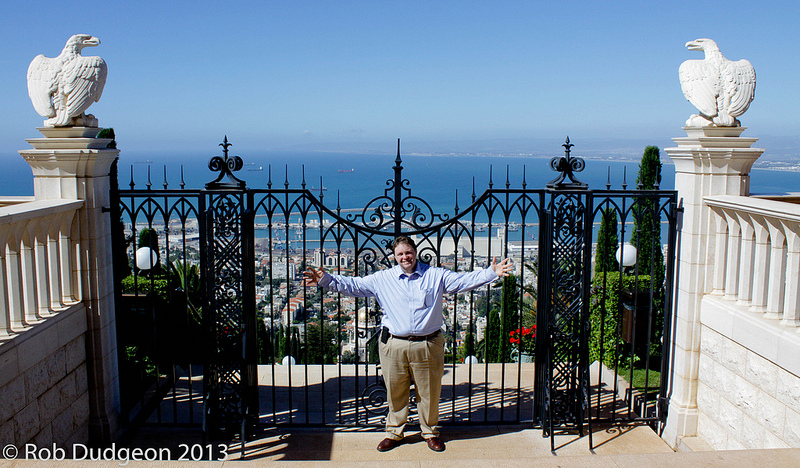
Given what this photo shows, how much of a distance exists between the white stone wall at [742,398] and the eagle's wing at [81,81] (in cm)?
557

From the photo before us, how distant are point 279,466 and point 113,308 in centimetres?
280

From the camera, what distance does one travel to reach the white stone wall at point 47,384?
12.8ft

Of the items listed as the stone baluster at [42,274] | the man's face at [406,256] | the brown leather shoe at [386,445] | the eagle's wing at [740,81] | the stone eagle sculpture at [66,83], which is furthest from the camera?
the brown leather shoe at [386,445]

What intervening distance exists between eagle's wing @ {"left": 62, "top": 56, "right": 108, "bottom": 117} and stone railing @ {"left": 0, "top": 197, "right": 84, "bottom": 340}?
0.78 m

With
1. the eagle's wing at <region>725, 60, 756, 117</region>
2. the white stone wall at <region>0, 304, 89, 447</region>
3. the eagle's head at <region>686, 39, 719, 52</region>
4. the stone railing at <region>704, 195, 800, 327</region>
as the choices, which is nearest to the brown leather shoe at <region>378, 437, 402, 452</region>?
the white stone wall at <region>0, 304, 89, 447</region>

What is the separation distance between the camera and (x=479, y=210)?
5391 millimetres

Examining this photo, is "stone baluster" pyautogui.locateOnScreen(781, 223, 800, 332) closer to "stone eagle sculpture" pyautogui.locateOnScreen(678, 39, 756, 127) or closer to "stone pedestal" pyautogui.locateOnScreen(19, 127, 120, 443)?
"stone eagle sculpture" pyautogui.locateOnScreen(678, 39, 756, 127)

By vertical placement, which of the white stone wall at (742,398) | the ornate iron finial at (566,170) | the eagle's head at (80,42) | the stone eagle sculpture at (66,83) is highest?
the eagle's head at (80,42)

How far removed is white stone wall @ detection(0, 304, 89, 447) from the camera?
12.8 feet

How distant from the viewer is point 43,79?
15.5 ft

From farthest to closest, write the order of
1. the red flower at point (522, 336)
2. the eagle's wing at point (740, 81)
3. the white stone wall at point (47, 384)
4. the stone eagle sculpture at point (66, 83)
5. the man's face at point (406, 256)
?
1. the red flower at point (522, 336)
2. the eagle's wing at point (740, 81)
3. the stone eagle sculpture at point (66, 83)
4. the man's face at point (406, 256)
5. the white stone wall at point (47, 384)

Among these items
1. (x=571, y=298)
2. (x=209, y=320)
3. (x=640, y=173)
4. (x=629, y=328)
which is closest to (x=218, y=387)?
(x=209, y=320)

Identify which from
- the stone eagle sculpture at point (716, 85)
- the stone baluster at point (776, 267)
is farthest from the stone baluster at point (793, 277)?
the stone eagle sculpture at point (716, 85)

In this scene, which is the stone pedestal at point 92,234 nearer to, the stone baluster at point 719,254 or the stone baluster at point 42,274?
the stone baluster at point 42,274
